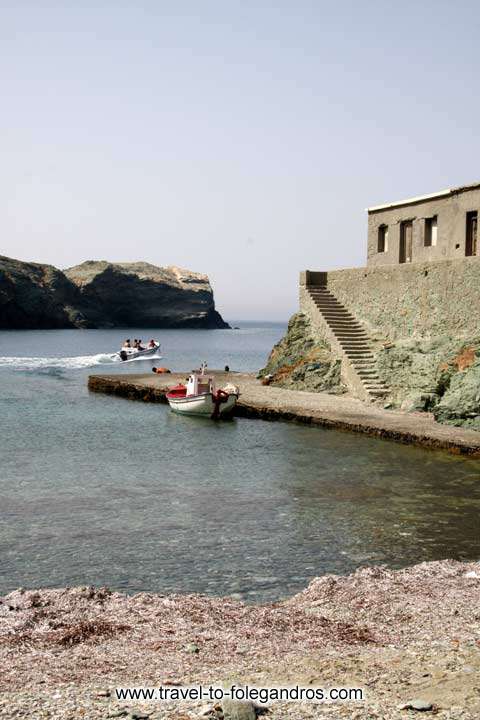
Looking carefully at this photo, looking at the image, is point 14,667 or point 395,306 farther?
point 395,306

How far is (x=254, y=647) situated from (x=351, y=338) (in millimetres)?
29435

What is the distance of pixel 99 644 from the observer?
32.3 ft

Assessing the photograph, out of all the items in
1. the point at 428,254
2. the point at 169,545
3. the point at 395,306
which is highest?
the point at 428,254

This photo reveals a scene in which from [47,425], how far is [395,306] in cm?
1708

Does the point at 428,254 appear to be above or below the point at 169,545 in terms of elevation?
above

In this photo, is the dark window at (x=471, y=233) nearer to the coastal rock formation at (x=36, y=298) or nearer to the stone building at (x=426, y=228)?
the stone building at (x=426, y=228)

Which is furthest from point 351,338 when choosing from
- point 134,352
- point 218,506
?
point 134,352

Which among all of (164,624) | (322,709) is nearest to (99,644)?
(164,624)

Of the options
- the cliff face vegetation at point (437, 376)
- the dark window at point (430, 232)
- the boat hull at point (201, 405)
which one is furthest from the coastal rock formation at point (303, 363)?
the dark window at point (430, 232)

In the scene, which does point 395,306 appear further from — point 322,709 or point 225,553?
point 322,709

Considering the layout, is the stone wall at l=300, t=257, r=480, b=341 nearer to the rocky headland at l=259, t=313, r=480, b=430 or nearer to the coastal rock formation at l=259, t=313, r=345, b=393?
the rocky headland at l=259, t=313, r=480, b=430

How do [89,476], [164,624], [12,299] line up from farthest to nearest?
[12,299] → [89,476] → [164,624]

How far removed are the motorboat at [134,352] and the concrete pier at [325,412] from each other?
31.7m

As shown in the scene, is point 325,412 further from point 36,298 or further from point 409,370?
point 36,298
